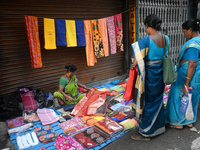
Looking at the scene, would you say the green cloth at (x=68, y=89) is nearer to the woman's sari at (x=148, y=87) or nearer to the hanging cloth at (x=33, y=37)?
the hanging cloth at (x=33, y=37)

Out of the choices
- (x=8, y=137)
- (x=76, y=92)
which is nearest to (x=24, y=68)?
(x=76, y=92)

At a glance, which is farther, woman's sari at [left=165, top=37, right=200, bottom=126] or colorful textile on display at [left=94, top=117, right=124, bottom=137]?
colorful textile on display at [left=94, top=117, right=124, bottom=137]

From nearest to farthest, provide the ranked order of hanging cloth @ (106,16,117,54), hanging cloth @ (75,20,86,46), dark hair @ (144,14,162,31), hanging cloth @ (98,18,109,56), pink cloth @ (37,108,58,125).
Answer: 1. dark hair @ (144,14,162,31)
2. pink cloth @ (37,108,58,125)
3. hanging cloth @ (75,20,86,46)
4. hanging cloth @ (98,18,109,56)
5. hanging cloth @ (106,16,117,54)

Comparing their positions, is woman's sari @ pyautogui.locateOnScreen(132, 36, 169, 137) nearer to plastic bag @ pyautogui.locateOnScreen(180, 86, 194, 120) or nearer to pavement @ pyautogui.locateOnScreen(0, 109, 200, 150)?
pavement @ pyautogui.locateOnScreen(0, 109, 200, 150)

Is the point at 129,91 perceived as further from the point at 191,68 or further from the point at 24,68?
the point at 24,68

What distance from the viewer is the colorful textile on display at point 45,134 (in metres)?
3.09

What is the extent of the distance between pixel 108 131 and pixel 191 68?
6.15 feet

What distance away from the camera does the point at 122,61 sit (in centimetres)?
672

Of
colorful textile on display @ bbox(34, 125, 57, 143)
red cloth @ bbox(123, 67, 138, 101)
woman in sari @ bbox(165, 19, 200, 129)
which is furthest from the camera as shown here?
colorful textile on display @ bbox(34, 125, 57, 143)

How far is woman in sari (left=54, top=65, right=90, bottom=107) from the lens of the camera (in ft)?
13.6

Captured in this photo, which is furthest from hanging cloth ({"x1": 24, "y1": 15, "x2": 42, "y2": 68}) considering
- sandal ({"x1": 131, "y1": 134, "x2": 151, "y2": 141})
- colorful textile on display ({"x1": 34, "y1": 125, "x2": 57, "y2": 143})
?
sandal ({"x1": 131, "y1": 134, "x2": 151, "y2": 141})

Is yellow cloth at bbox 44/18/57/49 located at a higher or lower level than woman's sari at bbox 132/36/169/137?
higher

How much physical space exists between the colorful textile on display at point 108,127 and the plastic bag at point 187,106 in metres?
1.18

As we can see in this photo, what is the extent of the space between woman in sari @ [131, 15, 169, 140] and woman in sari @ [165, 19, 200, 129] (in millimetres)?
394
